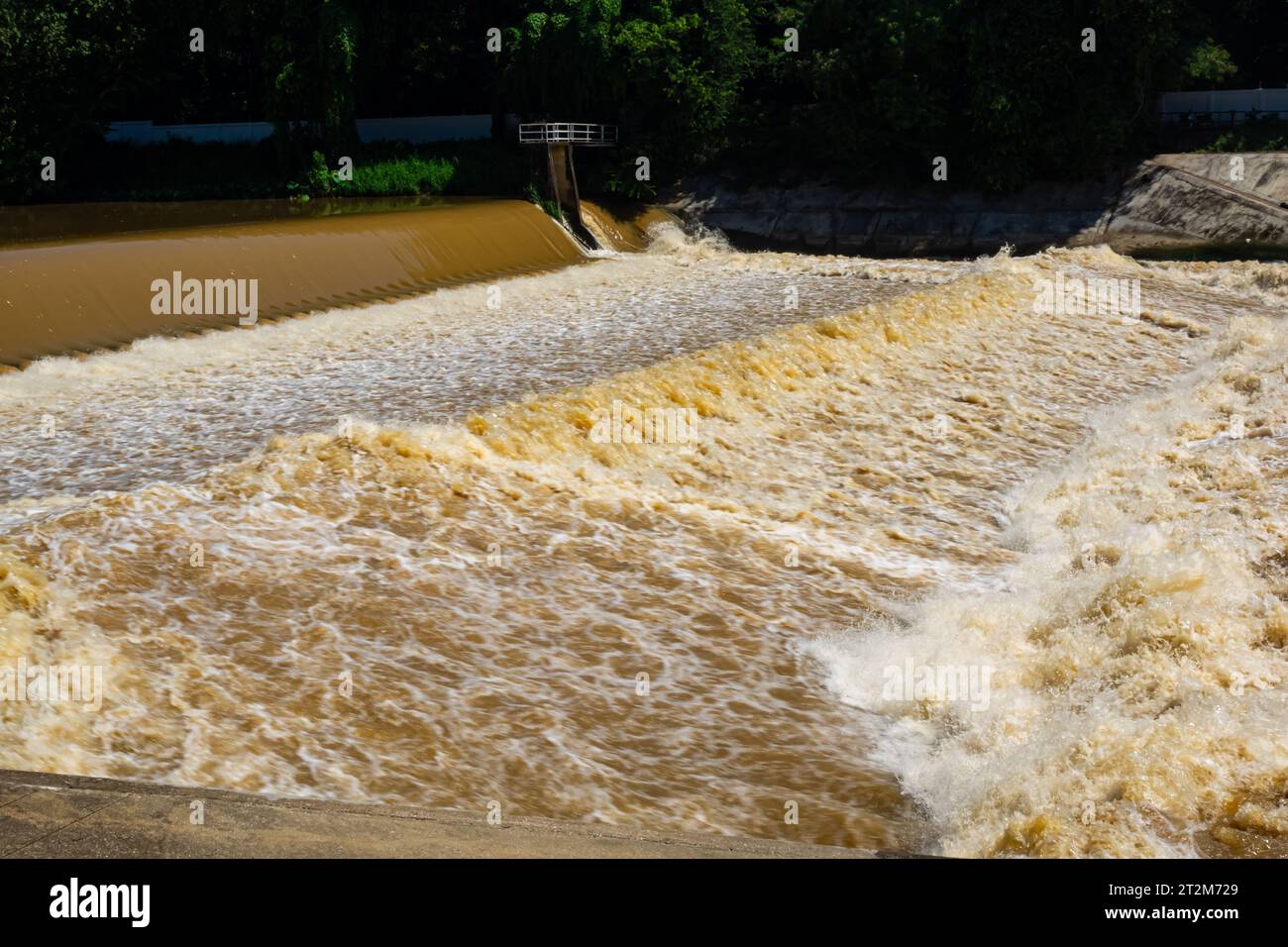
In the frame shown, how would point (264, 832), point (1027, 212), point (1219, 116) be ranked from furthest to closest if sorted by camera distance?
point (1219, 116)
point (1027, 212)
point (264, 832)

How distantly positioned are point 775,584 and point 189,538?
347 centimetres

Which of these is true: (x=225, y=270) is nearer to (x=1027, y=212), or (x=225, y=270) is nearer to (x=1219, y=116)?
(x=1027, y=212)

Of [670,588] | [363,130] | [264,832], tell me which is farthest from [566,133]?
[264,832]

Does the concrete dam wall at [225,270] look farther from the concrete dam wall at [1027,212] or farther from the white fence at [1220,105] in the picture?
the white fence at [1220,105]

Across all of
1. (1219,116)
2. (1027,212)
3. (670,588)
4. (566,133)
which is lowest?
(670,588)

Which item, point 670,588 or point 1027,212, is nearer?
point 670,588

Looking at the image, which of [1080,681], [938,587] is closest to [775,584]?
[938,587]

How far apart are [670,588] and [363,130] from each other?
2965cm

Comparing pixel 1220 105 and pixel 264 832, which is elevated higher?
pixel 1220 105

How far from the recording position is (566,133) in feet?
88.8

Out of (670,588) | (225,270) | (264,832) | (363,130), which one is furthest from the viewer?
(363,130)

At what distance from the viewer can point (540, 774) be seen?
5.40 metres

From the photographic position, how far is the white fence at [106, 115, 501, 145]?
1286 inches

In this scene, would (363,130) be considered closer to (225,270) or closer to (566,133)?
(566,133)
